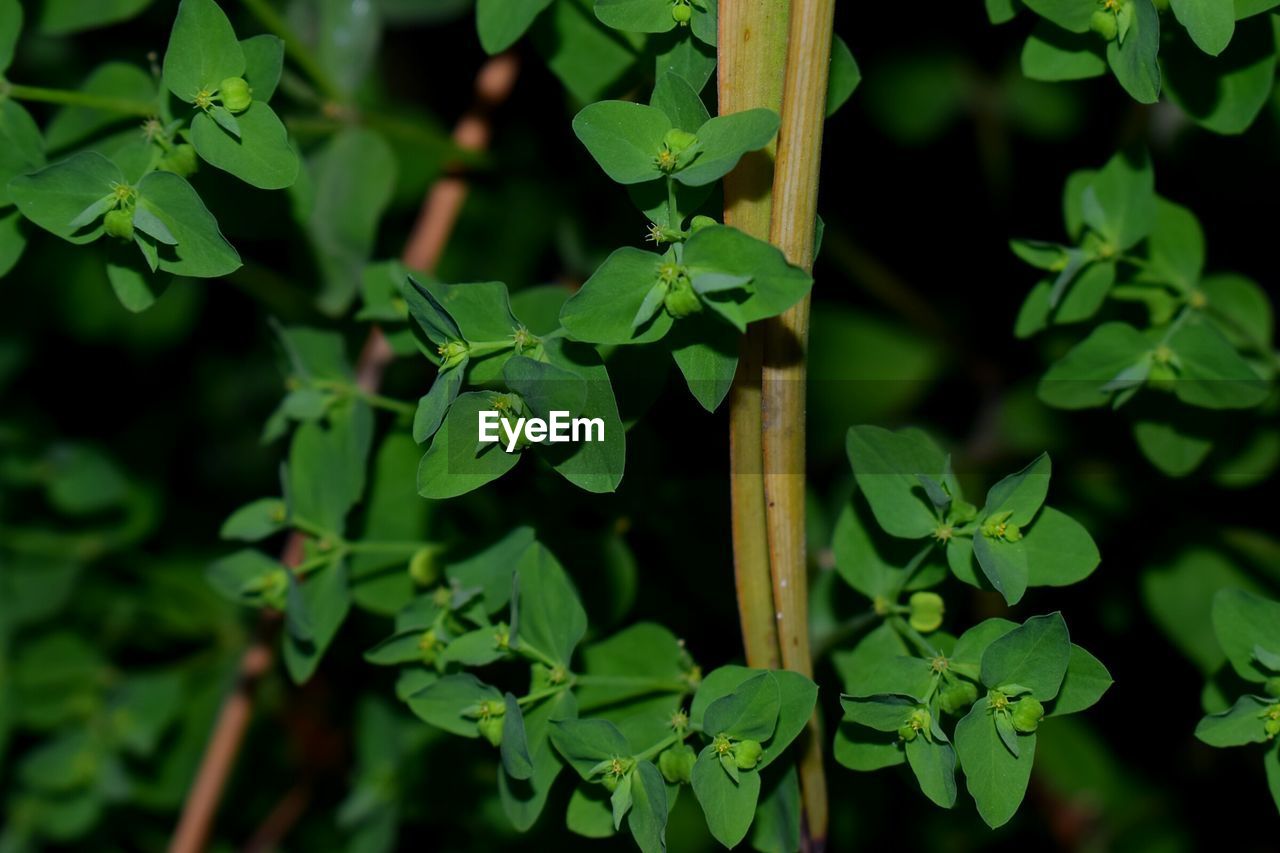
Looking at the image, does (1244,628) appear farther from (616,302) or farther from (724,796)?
(616,302)

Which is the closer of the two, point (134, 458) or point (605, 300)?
point (605, 300)

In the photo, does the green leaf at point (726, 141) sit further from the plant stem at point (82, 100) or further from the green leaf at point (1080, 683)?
the plant stem at point (82, 100)

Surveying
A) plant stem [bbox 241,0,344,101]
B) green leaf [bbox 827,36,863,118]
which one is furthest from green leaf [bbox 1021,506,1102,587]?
plant stem [bbox 241,0,344,101]

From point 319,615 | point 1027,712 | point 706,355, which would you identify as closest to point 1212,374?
point 1027,712

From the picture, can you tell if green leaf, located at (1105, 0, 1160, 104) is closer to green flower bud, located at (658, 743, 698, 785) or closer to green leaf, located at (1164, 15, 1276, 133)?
green leaf, located at (1164, 15, 1276, 133)

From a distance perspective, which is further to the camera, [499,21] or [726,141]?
[499,21]

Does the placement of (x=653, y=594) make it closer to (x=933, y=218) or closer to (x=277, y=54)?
(x=277, y=54)

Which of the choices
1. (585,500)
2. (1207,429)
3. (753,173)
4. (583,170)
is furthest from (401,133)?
(1207,429)
